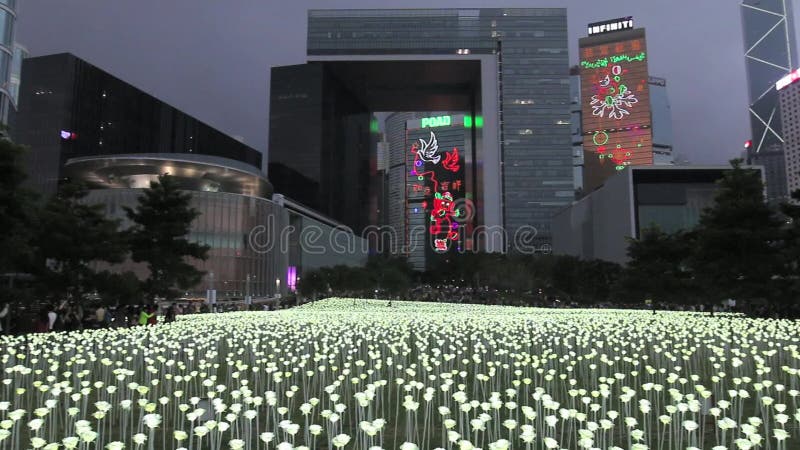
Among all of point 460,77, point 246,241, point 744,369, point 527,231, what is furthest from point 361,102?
point 744,369

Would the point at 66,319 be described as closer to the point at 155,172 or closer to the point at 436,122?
the point at 155,172

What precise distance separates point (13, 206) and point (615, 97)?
175476mm

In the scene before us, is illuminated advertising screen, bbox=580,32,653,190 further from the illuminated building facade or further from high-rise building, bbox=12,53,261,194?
high-rise building, bbox=12,53,261,194

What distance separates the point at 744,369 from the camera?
492 inches

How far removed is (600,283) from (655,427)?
54.3 metres

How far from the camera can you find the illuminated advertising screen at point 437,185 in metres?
140

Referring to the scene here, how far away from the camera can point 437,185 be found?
478 ft

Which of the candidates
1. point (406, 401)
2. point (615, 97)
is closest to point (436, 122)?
point (615, 97)

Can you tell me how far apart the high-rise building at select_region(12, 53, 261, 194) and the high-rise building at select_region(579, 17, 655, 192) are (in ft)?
391

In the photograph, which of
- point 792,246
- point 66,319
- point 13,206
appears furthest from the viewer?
point 792,246

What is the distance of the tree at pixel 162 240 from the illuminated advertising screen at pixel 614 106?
15235 cm

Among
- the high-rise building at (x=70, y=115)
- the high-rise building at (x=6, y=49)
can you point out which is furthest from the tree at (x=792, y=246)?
the high-rise building at (x=70, y=115)

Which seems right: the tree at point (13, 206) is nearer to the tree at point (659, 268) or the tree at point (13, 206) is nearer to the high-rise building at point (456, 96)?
the tree at point (659, 268)

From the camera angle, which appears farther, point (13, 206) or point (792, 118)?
point (792, 118)
